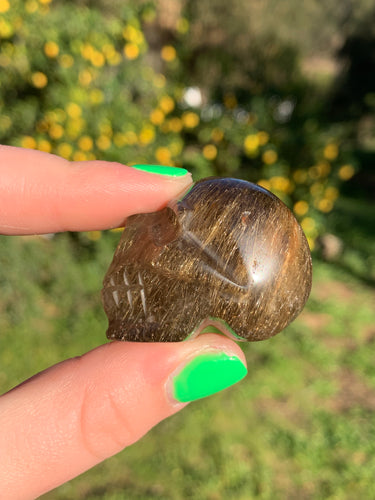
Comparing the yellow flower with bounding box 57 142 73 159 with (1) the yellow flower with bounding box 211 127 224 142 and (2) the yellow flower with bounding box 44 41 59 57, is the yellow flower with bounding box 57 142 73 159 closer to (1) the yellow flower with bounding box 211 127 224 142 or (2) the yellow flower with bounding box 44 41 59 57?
(2) the yellow flower with bounding box 44 41 59 57

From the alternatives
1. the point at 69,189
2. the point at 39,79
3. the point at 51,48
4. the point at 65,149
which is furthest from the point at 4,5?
the point at 69,189

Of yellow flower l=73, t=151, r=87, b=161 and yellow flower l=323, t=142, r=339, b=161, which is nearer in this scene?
yellow flower l=73, t=151, r=87, b=161

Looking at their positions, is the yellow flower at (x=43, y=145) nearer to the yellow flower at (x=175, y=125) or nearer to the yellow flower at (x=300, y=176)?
the yellow flower at (x=175, y=125)

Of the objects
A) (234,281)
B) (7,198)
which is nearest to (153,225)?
(234,281)

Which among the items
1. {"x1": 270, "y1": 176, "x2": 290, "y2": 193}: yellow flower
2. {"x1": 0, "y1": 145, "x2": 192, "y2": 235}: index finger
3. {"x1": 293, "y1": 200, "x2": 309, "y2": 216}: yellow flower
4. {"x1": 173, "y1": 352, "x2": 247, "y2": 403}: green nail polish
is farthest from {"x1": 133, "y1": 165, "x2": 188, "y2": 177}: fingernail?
{"x1": 293, "y1": 200, "x2": 309, "y2": 216}: yellow flower

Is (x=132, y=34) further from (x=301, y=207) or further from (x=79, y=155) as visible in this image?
(x=301, y=207)

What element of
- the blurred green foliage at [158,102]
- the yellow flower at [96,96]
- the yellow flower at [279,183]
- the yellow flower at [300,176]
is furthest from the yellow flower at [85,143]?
the yellow flower at [300,176]
